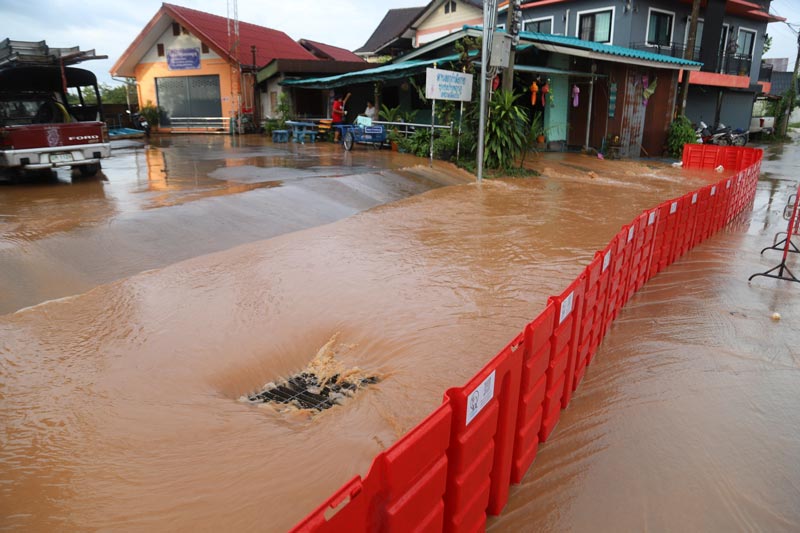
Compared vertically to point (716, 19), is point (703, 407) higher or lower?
lower

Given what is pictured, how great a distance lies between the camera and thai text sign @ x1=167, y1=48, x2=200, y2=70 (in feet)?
88.7

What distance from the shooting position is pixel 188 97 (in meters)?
27.8

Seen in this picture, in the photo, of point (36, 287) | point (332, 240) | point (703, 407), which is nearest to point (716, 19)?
point (332, 240)

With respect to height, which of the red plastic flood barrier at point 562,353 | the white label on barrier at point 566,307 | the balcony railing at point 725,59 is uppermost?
the balcony railing at point 725,59

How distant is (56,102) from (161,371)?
10266mm

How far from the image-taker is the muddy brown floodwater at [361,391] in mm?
3342

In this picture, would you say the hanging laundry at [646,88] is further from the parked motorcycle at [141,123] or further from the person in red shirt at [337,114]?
the parked motorcycle at [141,123]

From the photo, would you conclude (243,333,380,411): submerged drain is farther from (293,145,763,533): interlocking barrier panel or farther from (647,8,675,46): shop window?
(647,8,675,46): shop window

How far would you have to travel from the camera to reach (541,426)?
3.95 m

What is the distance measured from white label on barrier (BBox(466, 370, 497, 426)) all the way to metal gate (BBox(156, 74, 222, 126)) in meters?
27.2

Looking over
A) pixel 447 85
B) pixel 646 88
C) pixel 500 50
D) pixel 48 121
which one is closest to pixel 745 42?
pixel 646 88

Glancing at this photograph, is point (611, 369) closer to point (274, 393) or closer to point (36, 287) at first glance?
point (274, 393)

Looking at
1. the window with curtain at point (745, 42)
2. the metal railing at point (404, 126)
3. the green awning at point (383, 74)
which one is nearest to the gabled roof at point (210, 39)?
the green awning at point (383, 74)

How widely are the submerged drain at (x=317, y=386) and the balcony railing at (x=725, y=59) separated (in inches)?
1056
